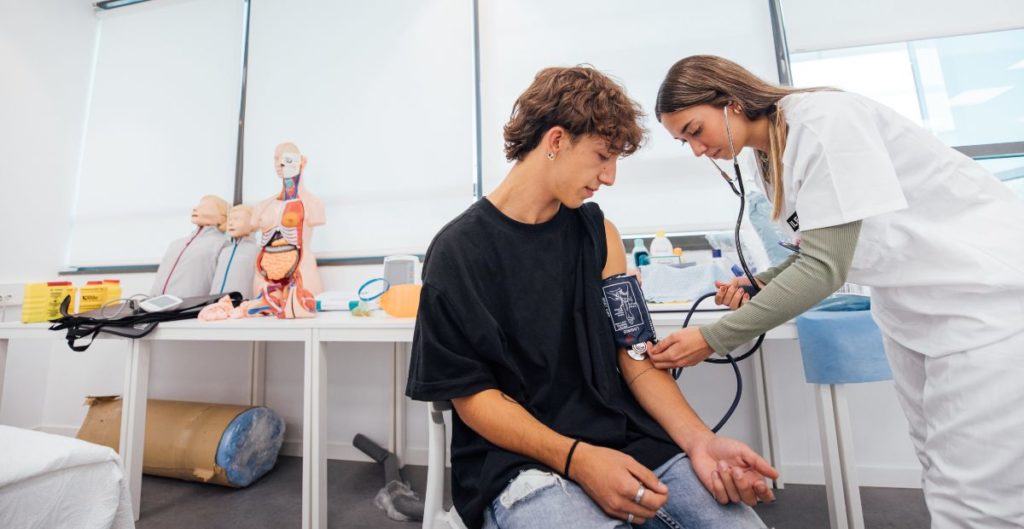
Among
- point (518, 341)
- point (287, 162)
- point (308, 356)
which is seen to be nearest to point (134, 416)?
point (308, 356)

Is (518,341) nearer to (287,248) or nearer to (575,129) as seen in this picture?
(575,129)

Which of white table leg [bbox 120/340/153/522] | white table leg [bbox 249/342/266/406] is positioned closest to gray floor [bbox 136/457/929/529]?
white table leg [bbox 120/340/153/522]

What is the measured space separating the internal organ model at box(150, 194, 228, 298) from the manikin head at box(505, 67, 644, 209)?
74.7 inches

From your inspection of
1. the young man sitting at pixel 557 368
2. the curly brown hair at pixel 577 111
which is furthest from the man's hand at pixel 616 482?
the curly brown hair at pixel 577 111

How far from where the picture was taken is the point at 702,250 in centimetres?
180

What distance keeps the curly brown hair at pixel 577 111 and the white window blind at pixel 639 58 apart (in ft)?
3.46

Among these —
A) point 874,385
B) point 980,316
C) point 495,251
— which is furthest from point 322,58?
point 874,385

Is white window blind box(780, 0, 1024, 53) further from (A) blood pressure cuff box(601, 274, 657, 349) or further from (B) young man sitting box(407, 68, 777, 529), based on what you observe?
(A) blood pressure cuff box(601, 274, 657, 349)

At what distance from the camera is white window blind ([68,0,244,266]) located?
2.39 meters

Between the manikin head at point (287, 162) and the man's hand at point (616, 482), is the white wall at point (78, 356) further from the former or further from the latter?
the man's hand at point (616, 482)

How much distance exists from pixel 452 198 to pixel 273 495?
1500mm

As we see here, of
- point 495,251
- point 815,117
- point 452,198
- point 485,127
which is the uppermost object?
point 485,127

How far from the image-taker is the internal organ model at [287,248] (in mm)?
1606

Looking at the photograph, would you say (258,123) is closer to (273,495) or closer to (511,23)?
(511,23)
